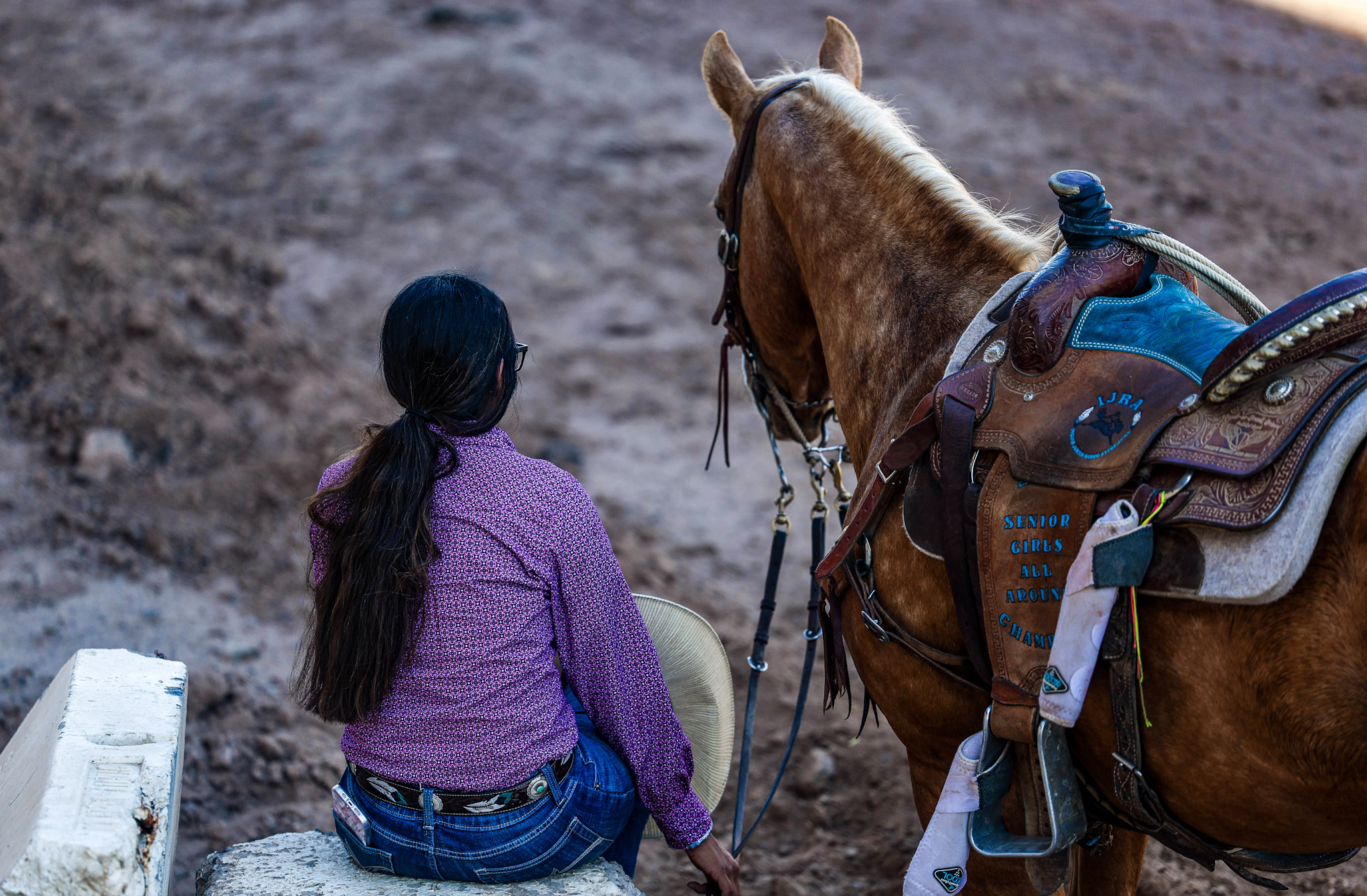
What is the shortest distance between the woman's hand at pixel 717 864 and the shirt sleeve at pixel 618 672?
21 millimetres

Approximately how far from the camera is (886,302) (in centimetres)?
225

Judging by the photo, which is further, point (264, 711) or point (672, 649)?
point (264, 711)

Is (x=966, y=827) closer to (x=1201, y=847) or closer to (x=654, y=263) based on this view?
(x=1201, y=847)

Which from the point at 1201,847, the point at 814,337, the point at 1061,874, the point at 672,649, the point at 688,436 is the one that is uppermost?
the point at 814,337

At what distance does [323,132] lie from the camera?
8086 mm

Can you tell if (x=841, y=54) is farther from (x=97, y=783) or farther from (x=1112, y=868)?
(x=97, y=783)

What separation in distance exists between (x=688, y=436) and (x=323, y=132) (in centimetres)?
436

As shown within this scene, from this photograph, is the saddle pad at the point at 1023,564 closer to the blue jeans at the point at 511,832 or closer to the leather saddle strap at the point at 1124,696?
the leather saddle strap at the point at 1124,696

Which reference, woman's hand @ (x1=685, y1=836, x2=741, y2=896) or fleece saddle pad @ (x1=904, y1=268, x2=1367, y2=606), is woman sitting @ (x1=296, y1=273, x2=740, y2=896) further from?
fleece saddle pad @ (x1=904, y1=268, x2=1367, y2=606)

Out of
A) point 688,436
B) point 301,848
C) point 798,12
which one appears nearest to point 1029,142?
point 798,12

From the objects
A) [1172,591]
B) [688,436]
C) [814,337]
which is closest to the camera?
[1172,591]

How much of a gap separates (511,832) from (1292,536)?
1390 millimetres

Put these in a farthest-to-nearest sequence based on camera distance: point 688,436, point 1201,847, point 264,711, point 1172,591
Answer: point 688,436 → point 264,711 → point 1201,847 → point 1172,591

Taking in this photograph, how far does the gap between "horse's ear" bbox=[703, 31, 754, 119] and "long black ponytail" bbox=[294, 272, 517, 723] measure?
1.18m
